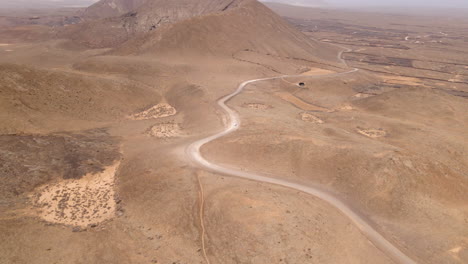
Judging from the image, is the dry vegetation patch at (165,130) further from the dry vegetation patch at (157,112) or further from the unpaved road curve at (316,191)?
the unpaved road curve at (316,191)

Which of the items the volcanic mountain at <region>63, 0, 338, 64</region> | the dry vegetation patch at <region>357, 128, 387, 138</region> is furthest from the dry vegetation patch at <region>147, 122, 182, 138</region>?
the volcanic mountain at <region>63, 0, 338, 64</region>

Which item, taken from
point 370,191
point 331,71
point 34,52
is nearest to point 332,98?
point 331,71

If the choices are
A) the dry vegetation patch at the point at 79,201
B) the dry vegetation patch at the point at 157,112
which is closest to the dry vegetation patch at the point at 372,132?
the dry vegetation patch at the point at 157,112

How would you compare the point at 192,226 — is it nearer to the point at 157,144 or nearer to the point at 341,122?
the point at 157,144

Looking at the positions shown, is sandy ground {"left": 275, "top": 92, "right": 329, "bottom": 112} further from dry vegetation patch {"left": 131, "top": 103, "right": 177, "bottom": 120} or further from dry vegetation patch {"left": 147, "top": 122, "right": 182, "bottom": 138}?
dry vegetation patch {"left": 147, "top": 122, "right": 182, "bottom": 138}

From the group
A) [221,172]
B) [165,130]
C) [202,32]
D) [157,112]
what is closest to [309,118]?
[221,172]
